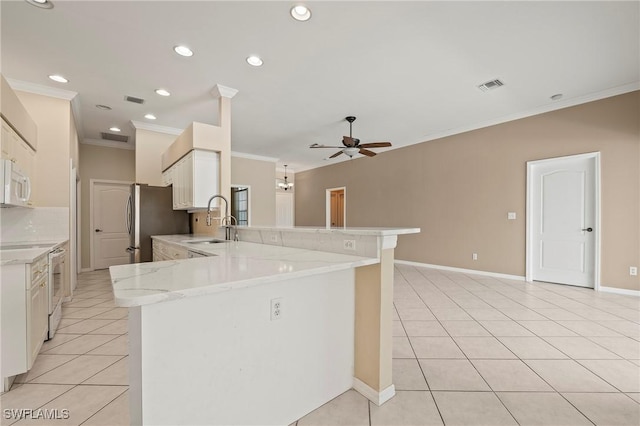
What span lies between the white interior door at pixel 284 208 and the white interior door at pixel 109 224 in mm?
4553

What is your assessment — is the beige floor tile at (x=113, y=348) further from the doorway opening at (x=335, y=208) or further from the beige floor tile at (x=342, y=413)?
the doorway opening at (x=335, y=208)

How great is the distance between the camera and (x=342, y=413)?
1565 millimetres

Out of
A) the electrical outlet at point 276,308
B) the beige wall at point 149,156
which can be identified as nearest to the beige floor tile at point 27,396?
the electrical outlet at point 276,308

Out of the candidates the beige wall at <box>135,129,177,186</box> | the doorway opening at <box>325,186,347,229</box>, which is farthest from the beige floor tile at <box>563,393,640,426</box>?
the doorway opening at <box>325,186,347,229</box>

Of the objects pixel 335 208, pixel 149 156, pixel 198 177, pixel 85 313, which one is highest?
pixel 149 156

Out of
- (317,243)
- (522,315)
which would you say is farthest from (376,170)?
(317,243)

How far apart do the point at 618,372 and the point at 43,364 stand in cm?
432

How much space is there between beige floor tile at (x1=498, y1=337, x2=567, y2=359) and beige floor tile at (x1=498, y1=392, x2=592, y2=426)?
20.5 inches

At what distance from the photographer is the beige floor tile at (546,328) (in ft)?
8.52

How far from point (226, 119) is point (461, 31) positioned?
114 inches

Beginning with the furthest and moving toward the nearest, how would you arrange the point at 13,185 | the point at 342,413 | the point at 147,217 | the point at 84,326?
1. the point at 147,217
2. the point at 84,326
3. the point at 13,185
4. the point at 342,413

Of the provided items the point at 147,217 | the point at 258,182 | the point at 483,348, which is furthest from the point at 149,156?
the point at 483,348

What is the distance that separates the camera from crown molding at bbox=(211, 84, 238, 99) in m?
3.59

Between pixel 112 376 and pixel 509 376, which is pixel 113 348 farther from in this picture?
pixel 509 376
